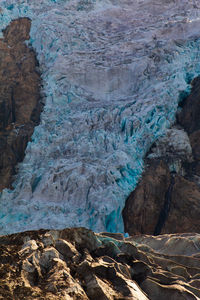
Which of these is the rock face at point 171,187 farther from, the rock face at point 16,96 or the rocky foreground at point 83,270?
the rocky foreground at point 83,270

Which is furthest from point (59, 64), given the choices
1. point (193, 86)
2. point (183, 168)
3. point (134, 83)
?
point (183, 168)

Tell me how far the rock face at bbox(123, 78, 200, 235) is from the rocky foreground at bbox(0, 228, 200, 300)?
20.6 feet

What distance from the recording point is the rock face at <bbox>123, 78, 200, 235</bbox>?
538 inches

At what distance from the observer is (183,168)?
15.1 metres

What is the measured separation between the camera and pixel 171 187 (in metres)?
14.5

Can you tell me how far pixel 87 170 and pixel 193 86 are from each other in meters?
6.19

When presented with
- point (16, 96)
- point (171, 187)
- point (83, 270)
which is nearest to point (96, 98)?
point (16, 96)

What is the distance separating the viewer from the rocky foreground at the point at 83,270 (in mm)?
4602

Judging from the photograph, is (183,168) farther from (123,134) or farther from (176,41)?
(176,41)

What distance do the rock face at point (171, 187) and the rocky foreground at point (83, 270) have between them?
6268 millimetres

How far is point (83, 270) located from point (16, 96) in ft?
48.7

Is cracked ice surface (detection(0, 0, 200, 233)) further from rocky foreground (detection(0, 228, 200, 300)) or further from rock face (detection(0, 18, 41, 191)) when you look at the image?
rocky foreground (detection(0, 228, 200, 300))

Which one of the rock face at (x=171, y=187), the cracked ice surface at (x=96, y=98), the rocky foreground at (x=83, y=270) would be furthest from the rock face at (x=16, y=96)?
the rocky foreground at (x=83, y=270)

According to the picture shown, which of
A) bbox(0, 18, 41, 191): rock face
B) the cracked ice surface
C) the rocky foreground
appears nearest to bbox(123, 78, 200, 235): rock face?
the cracked ice surface
